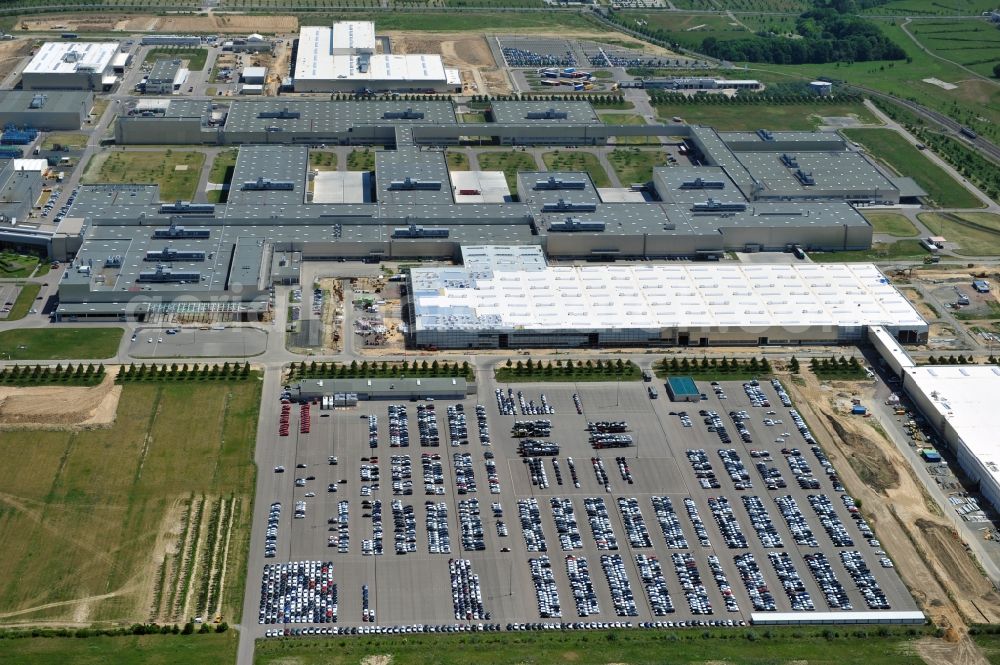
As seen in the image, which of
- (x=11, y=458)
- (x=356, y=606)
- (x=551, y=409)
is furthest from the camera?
(x=551, y=409)

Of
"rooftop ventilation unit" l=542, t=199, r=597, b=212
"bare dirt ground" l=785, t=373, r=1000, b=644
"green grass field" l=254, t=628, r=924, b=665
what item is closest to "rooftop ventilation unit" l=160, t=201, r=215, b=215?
"rooftop ventilation unit" l=542, t=199, r=597, b=212

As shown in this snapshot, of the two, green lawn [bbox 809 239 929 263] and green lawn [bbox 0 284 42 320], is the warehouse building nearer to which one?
green lawn [bbox 809 239 929 263]

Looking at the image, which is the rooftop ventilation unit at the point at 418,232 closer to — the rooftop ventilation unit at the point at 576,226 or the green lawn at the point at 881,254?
the rooftop ventilation unit at the point at 576,226

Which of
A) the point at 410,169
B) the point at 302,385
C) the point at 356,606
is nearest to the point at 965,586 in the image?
the point at 356,606

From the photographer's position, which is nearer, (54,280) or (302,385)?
(302,385)

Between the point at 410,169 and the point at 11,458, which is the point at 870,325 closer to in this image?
the point at 410,169

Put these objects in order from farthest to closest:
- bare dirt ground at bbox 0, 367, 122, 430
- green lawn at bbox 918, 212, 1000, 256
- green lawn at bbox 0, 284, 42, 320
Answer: green lawn at bbox 918, 212, 1000, 256 → green lawn at bbox 0, 284, 42, 320 → bare dirt ground at bbox 0, 367, 122, 430
